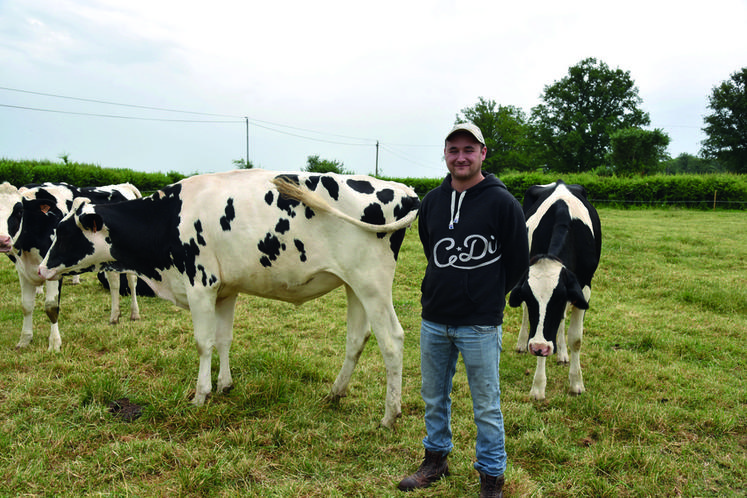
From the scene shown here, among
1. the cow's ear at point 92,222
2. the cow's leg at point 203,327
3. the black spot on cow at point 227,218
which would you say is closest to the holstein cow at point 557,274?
the black spot on cow at point 227,218

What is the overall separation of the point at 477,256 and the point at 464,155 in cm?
67

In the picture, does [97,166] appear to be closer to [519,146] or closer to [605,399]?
[605,399]

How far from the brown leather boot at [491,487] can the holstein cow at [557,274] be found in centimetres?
114

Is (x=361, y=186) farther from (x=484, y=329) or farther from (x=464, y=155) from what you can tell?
(x=484, y=329)

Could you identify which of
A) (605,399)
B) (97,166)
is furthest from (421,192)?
(605,399)

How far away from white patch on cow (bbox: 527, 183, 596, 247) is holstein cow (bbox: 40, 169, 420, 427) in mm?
1949

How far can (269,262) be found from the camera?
443cm

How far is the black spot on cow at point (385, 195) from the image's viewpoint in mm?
4434

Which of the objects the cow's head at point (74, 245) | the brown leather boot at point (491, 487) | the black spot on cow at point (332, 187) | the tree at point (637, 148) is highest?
the tree at point (637, 148)

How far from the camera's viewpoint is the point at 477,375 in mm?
3170

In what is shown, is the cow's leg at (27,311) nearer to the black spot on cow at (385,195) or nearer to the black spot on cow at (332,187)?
the black spot on cow at (332,187)

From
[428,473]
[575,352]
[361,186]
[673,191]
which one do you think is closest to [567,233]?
[575,352]

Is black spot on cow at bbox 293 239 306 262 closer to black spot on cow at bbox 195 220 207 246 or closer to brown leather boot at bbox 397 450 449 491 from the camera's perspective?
black spot on cow at bbox 195 220 207 246

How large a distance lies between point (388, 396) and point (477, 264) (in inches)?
69.5
